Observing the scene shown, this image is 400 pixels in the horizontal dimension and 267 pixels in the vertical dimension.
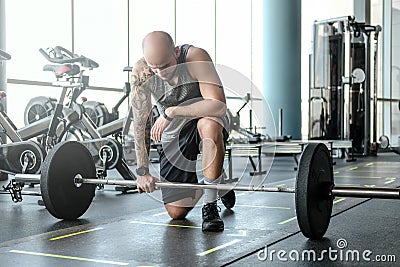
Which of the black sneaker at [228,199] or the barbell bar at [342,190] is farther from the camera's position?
the black sneaker at [228,199]

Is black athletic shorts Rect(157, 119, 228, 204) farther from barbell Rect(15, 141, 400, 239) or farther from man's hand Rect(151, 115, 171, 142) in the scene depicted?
barbell Rect(15, 141, 400, 239)

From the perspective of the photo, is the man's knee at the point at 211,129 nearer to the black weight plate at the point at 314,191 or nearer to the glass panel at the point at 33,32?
the black weight plate at the point at 314,191

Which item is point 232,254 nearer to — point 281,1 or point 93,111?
point 93,111

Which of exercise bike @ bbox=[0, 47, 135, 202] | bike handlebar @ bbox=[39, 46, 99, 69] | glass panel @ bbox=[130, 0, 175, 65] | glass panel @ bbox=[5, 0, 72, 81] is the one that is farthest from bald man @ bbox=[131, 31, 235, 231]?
glass panel @ bbox=[130, 0, 175, 65]

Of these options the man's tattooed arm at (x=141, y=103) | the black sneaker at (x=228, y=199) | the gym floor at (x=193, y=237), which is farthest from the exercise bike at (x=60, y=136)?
the man's tattooed arm at (x=141, y=103)

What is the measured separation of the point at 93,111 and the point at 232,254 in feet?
10.3

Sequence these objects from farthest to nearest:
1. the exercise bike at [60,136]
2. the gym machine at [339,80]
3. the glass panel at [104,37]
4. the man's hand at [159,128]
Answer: the gym machine at [339,80] → the glass panel at [104,37] → the exercise bike at [60,136] → the man's hand at [159,128]

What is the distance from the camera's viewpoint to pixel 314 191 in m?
1.87

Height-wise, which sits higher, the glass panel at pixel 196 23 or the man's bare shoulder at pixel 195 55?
the glass panel at pixel 196 23

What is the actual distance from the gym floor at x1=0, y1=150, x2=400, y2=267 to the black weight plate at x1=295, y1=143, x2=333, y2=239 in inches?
2.7

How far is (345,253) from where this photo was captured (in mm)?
1775

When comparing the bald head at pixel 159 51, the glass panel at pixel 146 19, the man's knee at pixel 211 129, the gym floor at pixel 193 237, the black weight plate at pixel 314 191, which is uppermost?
the glass panel at pixel 146 19

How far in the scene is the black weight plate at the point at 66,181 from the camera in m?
2.27

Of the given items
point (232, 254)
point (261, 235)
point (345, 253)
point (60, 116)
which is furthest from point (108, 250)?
point (60, 116)
